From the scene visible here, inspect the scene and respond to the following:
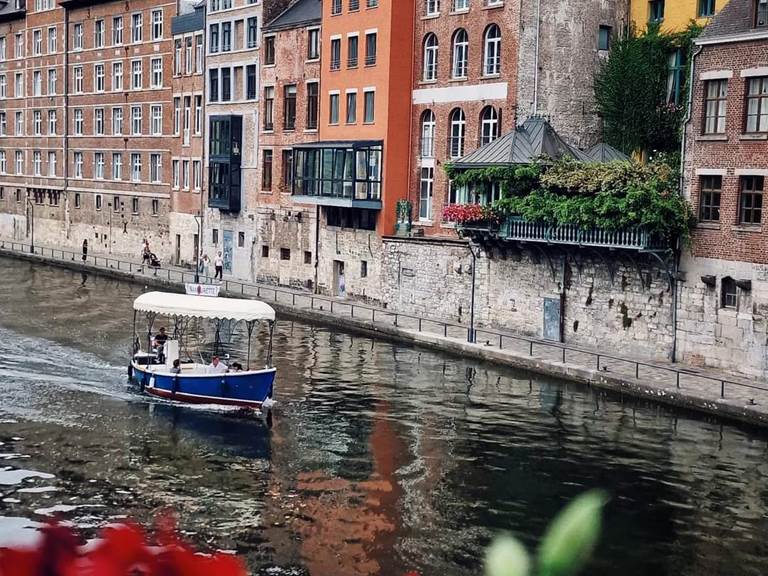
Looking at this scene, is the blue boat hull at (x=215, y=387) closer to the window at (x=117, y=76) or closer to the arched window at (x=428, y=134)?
the arched window at (x=428, y=134)

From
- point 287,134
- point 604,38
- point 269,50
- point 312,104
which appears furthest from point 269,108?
point 604,38

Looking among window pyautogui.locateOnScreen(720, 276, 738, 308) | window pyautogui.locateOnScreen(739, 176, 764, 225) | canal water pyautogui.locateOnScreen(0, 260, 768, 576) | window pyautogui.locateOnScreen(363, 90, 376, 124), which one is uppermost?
window pyautogui.locateOnScreen(363, 90, 376, 124)

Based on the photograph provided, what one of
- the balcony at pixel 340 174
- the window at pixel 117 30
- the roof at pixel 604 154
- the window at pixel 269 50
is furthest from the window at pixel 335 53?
the window at pixel 117 30

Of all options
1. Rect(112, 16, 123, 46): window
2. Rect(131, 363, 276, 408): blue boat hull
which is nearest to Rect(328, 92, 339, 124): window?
Rect(131, 363, 276, 408): blue boat hull

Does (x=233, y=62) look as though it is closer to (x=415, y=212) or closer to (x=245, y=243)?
(x=245, y=243)

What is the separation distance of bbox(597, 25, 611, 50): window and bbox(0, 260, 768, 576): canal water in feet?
51.8

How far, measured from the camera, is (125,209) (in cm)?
7269

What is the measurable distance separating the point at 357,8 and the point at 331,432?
27.6m

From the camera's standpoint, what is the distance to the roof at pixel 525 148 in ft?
129

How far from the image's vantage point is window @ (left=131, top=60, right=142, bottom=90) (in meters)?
72.2

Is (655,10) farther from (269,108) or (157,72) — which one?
(157,72)

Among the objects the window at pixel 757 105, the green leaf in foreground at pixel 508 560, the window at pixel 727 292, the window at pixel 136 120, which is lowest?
the window at pixel 727 292

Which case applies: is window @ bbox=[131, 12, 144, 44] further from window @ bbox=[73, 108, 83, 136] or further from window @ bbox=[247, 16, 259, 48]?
window @ bbox=[247, 16, 259, 48]

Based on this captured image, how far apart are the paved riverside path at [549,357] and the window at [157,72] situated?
61.7ft
